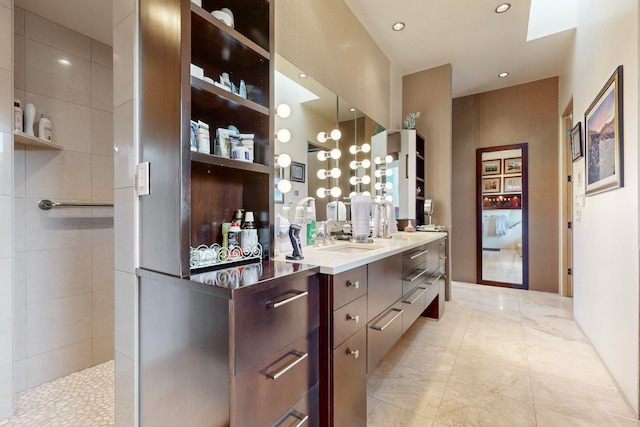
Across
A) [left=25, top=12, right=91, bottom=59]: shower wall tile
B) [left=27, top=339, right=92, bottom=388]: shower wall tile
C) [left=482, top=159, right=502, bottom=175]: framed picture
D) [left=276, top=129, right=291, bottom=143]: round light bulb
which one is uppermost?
[left=25, top=12, right=91, bottom=59]: shower wall tile

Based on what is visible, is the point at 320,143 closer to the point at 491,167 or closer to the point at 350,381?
the point at 350,381

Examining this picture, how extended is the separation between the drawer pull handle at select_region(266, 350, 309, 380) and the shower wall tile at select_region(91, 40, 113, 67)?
2527 millimetres

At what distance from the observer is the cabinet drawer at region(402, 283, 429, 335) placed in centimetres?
186

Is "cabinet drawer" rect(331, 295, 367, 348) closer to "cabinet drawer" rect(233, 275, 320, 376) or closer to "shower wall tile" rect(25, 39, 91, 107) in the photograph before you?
"cabinet drawer" rect(233, 275, 320, 376)

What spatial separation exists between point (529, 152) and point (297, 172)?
392 cm

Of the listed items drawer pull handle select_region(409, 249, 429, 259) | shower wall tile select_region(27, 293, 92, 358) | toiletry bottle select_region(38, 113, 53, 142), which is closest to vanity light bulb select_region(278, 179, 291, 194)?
drawer pull handle select_region(409, 249, 429, 259)

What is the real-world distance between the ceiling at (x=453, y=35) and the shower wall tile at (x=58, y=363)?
2223 millimetres

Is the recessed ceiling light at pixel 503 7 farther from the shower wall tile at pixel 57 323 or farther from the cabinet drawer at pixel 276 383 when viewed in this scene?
the shower wall tile at pixel 57 323

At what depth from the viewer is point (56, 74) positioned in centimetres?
197

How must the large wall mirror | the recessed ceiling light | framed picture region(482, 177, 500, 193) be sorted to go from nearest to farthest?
1. the recessed ceiling light
2. the large wall mirror
3. framed picture region(482, 177, 500, 193)

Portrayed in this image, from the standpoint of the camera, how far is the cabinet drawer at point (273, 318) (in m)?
0.82

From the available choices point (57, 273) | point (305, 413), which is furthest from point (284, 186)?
point (57, 273)

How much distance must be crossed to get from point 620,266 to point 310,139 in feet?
7.00

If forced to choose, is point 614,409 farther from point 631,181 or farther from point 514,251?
point 514,251
